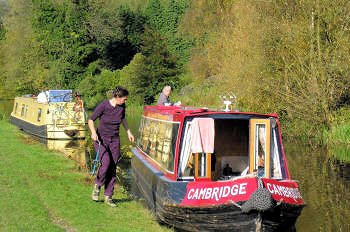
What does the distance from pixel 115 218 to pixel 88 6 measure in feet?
136

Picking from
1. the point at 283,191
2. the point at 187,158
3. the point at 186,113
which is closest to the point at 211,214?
the point at 283,191

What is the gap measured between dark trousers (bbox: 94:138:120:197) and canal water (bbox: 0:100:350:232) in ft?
11.3

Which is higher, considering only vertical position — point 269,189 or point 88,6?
point 88,6

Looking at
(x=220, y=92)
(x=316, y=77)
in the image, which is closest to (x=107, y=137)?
(x=316, y=77)

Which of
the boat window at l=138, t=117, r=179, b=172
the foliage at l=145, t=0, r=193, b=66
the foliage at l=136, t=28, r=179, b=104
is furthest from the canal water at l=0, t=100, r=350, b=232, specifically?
the foliage at l=145, t=0, r=193, b=66

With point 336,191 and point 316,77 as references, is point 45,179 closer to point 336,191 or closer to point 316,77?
point 336,191

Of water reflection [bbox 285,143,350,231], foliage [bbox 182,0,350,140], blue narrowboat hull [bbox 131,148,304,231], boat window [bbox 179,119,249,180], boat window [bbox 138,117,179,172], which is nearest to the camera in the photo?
blue narrowboat hull [bbox 131,148,304,231]

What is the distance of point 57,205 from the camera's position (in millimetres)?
8023

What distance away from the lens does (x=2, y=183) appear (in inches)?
370

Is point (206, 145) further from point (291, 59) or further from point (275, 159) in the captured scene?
point (291, 59)

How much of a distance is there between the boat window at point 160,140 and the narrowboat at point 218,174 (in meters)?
0.02

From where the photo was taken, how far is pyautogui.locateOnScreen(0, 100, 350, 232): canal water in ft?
31.3

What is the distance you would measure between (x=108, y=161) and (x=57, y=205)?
1026mm

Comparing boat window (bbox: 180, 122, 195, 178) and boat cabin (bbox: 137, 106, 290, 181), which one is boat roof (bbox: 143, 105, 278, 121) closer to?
boat cabin (bbox: 137, 106, 290, 181)
